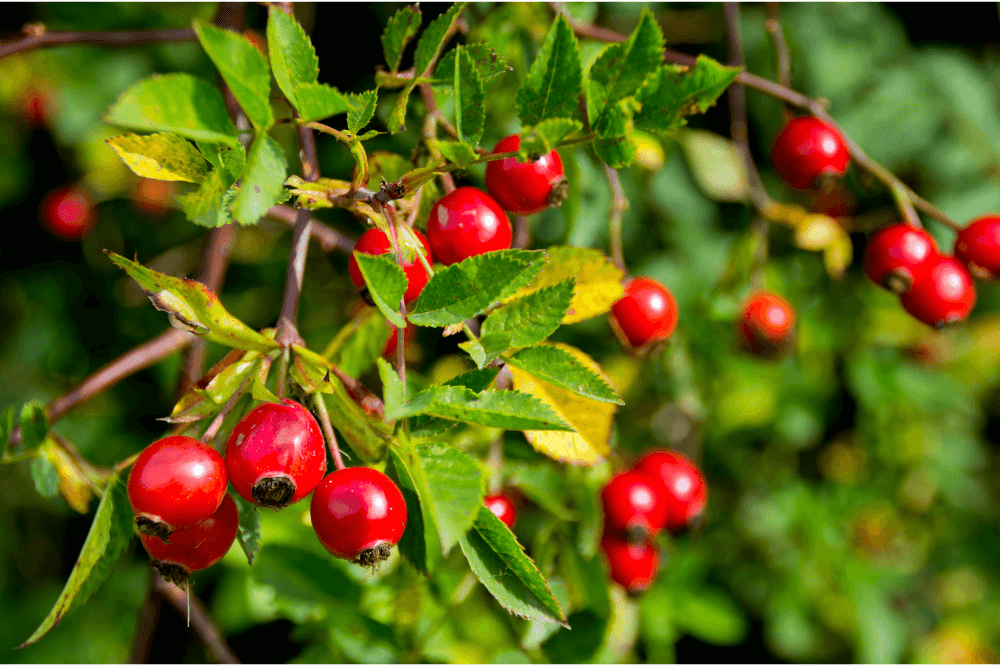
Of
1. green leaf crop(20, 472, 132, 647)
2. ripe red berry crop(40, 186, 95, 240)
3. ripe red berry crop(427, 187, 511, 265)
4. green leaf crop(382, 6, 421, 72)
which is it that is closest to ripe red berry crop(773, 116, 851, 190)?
ripe red berry crop(427, 187, 511, 265)

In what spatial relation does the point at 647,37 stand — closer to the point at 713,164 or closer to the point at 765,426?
the point at 713,164

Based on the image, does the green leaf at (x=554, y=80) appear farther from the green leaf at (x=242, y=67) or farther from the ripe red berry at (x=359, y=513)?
the ripe red berry at (x=359, y=513)

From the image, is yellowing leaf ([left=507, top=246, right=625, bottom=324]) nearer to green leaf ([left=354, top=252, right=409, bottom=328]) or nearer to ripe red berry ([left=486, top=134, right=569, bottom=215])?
ripe red berry ([left=486, top=134, right=569, bottom=215])

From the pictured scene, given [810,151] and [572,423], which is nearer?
[572,423]

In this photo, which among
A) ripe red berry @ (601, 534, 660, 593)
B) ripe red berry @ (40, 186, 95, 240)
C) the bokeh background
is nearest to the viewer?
ripe red berry @ (601, 534, 660, 593)

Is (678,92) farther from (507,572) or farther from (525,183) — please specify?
(507,572)

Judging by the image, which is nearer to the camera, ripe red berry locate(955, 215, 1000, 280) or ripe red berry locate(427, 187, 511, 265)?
ripe red berry locate(427, 187, 511, 265)

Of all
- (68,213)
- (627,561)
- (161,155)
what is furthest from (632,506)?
(68,213)

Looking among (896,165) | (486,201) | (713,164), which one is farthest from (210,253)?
(896,165)
